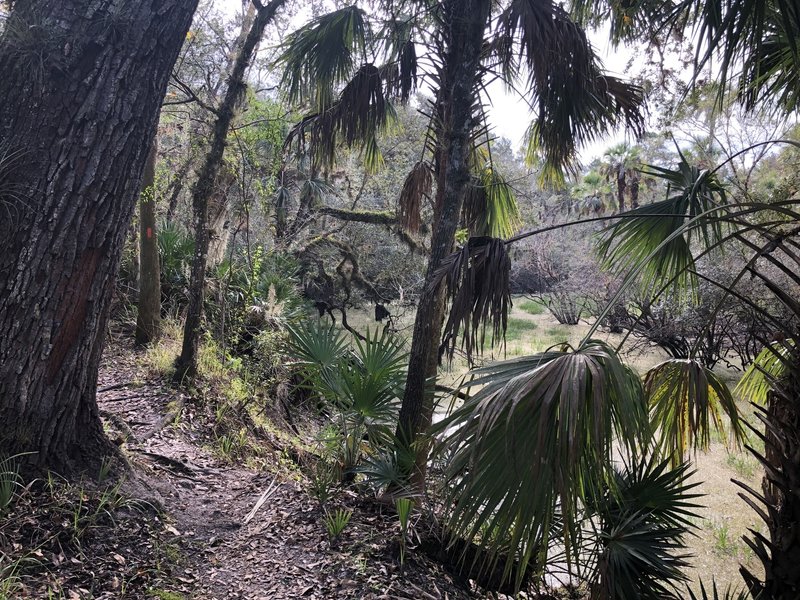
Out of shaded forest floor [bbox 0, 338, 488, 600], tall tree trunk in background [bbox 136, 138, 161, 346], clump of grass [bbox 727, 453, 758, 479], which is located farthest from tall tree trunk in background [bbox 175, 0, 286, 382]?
clump of grass [bbox 727, 453, 758, 479]

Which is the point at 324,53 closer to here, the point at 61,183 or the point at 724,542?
the point at 61,183

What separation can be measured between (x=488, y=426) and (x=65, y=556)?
2.04m

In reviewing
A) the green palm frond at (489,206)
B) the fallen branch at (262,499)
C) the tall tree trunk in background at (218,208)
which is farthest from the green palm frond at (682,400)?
the tall tree trunk in background at (218,208)

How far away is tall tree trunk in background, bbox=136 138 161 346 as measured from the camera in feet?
21.0

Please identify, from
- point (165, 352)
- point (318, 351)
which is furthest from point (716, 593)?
point (165, 352)

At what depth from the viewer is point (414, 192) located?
6074 millimetres

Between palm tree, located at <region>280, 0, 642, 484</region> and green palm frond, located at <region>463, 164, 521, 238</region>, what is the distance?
0.04 feet

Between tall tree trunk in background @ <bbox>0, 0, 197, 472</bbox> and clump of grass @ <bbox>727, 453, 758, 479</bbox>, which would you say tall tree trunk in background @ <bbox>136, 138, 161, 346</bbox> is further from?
clump of grass @ <bbox>727, 453, 758, 479</bbox>

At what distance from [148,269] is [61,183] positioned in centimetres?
418

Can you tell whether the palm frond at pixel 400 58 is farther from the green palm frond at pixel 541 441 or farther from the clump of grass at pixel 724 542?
the clump of grass at pixel 724 542

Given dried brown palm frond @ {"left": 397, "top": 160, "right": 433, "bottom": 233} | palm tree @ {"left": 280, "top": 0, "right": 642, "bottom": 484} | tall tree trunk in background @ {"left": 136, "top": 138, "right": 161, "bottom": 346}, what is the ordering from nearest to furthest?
1. palm tree @ {"left": 280, "top": 0, "right": 642, "bottom": 484}
2. dried brown palm frond @ {"left": 397, "top": 160, "right": 433, "bottom": 233}
3. tall tree trunk in background @ {"left": 136, "top": 138, "right": 161, "bottom": 346}

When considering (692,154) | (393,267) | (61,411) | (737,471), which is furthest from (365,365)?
(692,154)

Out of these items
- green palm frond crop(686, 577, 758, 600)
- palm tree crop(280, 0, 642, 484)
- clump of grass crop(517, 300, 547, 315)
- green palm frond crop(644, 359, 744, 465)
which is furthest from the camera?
clump of grass crop(517, 300, 547, 315)

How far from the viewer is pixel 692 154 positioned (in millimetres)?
19750
